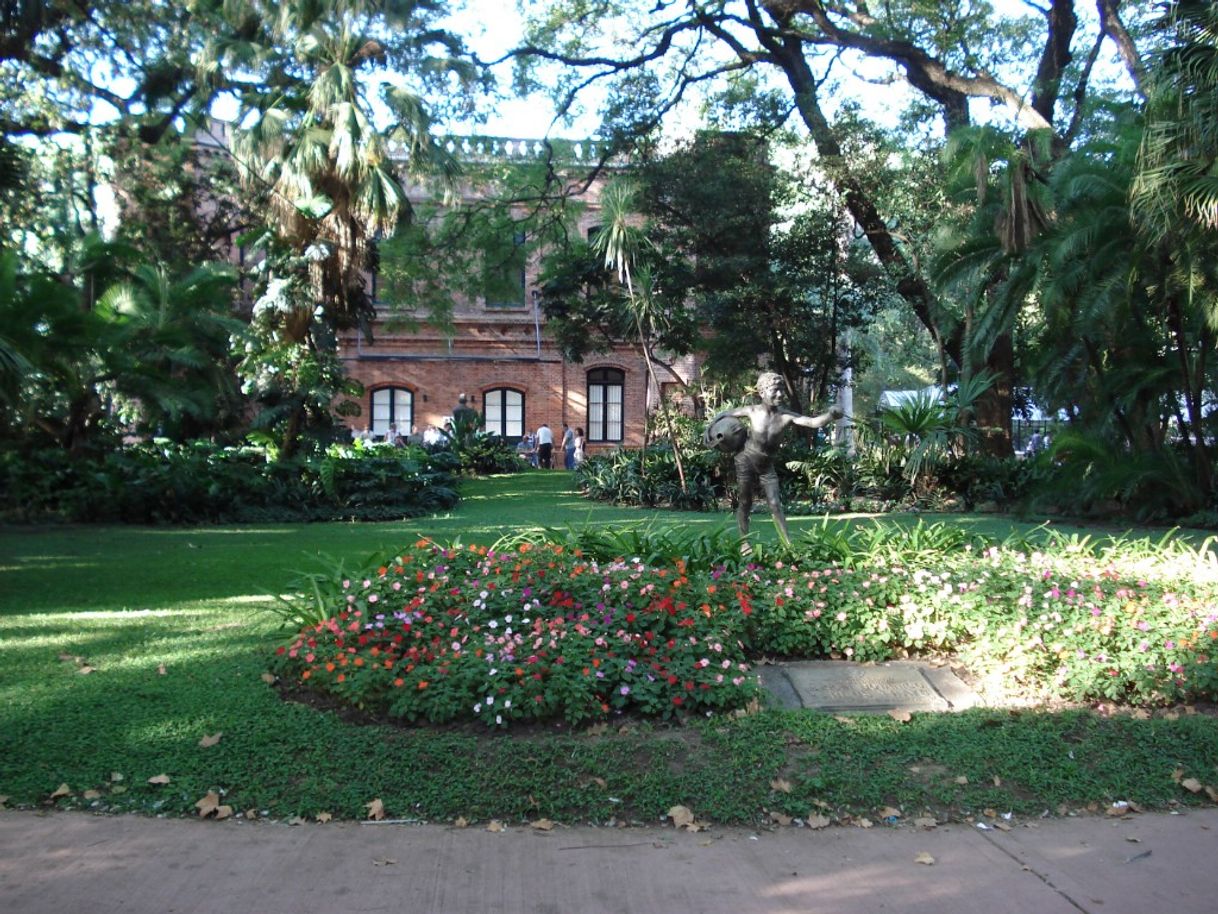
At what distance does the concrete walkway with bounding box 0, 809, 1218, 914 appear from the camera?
12.5 ft

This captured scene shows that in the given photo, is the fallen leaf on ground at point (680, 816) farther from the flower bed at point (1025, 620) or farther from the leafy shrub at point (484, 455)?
the leafy shrub at point (484, 455)

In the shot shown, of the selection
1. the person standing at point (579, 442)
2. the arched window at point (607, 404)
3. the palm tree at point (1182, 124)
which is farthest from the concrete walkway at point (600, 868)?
the arched window at point (607, 404)

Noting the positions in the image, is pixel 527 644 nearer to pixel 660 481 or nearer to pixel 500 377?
pixel 660 481

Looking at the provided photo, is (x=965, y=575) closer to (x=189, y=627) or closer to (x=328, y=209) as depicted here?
(x=189, y=627)

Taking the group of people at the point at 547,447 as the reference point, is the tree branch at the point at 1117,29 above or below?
above

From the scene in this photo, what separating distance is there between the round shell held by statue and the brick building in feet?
91.3

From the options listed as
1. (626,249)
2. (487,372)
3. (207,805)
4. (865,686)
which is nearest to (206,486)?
(626,249)

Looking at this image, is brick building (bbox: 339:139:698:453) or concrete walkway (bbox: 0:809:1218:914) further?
brick building (bbox: 339:139:698:453)

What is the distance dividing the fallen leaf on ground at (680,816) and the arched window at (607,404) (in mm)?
33361

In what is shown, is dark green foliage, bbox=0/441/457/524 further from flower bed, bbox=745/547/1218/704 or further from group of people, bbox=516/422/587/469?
group of people, bbox=516/422/587/469

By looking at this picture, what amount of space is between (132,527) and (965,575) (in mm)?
12438

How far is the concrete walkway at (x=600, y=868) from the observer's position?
3.81 metres

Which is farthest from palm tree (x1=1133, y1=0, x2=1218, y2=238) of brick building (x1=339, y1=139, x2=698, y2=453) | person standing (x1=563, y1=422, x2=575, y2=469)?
brick building (x1=339, y1=139, x2=698, y2=453)

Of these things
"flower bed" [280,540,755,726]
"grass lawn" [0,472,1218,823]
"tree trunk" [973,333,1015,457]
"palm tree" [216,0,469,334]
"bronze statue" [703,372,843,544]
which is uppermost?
"palm tree" [216,0,469,334]
